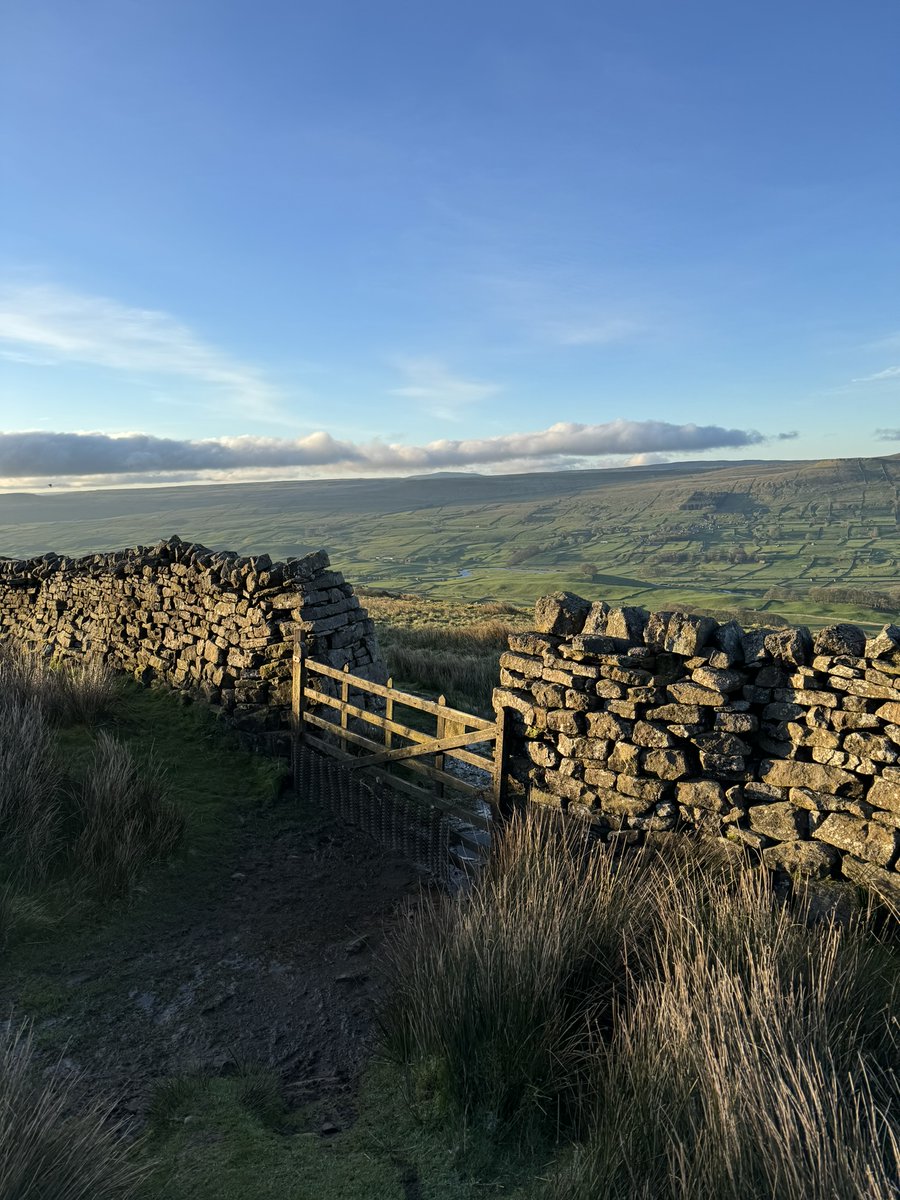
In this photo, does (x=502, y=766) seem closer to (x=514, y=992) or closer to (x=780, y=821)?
(x=780, y=821)

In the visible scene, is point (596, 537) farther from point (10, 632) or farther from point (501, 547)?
point (10, 632)

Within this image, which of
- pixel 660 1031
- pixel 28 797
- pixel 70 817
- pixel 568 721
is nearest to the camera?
pixel 660 1031

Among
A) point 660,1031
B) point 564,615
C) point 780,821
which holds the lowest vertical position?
point 660,1031

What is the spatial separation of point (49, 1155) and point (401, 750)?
443 centimetres

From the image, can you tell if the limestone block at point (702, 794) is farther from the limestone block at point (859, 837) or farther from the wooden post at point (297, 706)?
the wooden post at point (297, 706)

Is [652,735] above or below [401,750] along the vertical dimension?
above

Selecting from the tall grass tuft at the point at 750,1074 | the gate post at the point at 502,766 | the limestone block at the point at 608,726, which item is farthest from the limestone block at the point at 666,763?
the gate post at the point at 502,766

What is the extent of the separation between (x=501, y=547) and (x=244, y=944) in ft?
478

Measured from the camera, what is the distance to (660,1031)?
126 inches

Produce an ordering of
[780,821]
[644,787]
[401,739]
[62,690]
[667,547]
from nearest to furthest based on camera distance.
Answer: [780,821] < [644,787] < [62,690] < [401,739] < [667,547]

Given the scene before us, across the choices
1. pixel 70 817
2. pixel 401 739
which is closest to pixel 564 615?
pixel 401 739

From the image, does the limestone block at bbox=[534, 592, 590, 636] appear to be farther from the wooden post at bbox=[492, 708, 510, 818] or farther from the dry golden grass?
the dry golden grass

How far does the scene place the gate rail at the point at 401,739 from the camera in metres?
6.23

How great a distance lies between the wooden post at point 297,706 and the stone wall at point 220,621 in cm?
23
